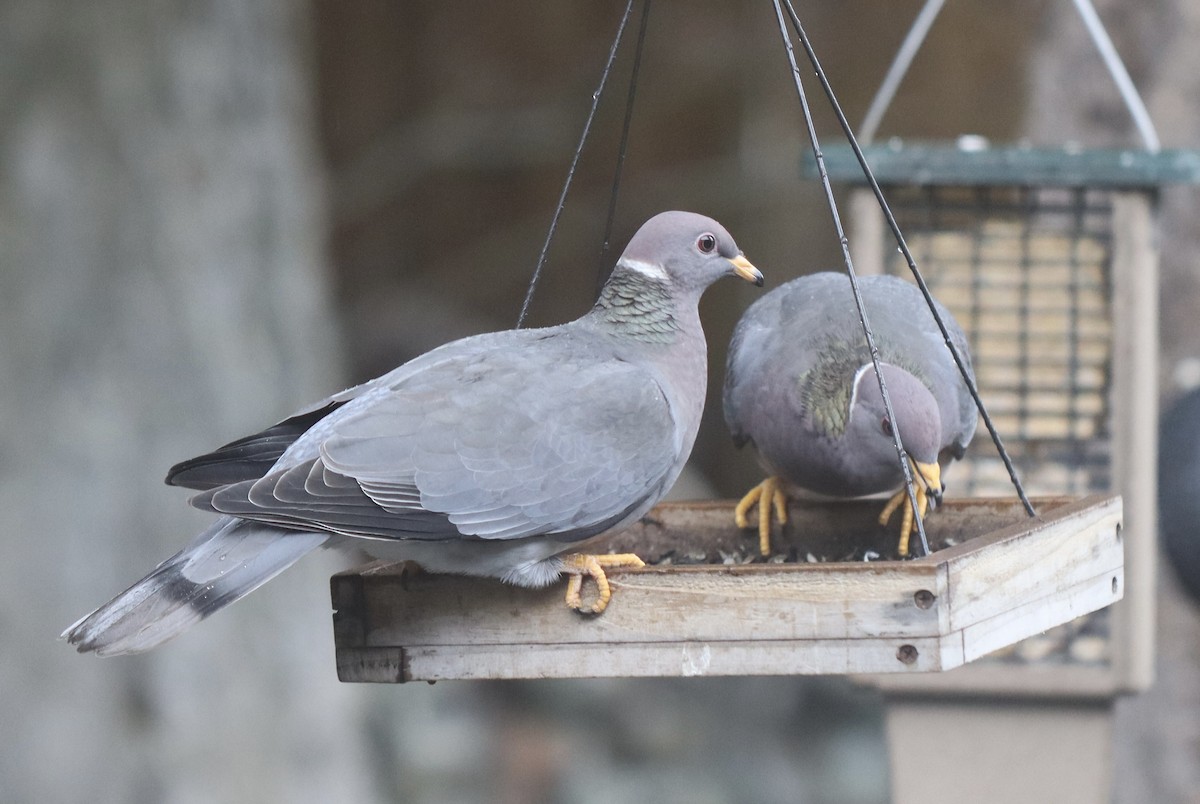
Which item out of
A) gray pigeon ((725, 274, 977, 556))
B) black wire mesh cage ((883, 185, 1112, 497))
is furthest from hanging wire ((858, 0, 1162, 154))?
gray pigeon ((725, 274, 977, 556))

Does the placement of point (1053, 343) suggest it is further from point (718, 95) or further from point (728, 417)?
point (718, 95)

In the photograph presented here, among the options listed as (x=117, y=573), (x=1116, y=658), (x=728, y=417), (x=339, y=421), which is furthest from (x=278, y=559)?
(x=117, y=573)

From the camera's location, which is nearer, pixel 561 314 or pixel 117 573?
pixel 117 573

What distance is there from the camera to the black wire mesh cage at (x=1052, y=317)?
3258mm

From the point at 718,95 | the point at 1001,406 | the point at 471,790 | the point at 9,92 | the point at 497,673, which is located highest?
the point at 718,95

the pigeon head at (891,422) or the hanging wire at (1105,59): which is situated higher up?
the hanging wire at (1105,59)

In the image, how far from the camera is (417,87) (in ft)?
22.1

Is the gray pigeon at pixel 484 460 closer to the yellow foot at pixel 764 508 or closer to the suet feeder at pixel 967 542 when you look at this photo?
the suet feeder at pixel 967 542

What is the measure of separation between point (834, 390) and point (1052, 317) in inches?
36.9

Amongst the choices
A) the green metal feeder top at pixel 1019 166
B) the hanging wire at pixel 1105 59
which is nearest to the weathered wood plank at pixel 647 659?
the green metal feeder top at pixel 1019 166

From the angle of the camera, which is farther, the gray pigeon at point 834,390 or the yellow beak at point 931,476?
the gray pigeon at point 834,390

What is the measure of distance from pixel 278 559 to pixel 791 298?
53.7 inches

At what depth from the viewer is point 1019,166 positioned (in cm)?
318

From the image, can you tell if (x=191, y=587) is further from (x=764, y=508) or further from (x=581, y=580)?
(x=764, y=508)
